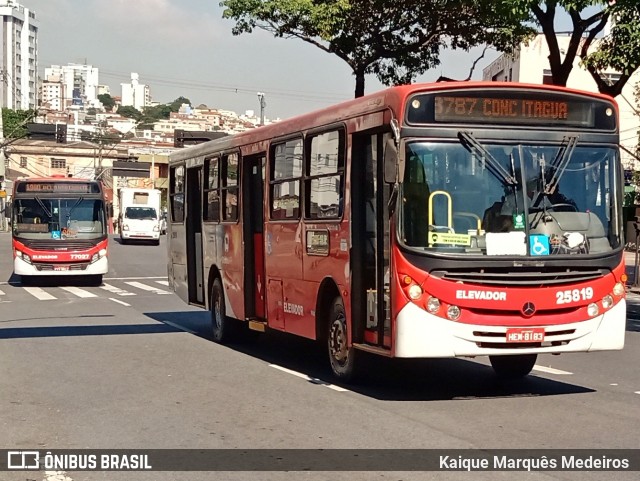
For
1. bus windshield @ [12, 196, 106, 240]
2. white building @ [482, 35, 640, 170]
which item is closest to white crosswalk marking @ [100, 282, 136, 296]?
bus windshield @ [12, 196, 106, 240]

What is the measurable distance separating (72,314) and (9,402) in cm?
1086

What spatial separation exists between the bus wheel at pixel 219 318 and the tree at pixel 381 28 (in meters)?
12.4

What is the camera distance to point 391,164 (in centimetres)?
1012

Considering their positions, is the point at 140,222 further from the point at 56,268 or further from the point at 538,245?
the point at 538,245

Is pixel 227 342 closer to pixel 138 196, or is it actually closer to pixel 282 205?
pixel 282 205

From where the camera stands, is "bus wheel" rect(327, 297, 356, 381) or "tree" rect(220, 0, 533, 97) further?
"tree" rect(220, 0, 533, 97)

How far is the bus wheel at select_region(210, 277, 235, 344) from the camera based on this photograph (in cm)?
1622

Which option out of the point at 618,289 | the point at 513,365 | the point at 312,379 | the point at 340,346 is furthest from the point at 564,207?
the point at 312,379

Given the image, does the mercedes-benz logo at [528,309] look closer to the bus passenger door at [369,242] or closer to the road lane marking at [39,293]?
the bus passenger door at [369,242]

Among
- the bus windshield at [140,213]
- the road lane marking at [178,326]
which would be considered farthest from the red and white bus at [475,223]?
the bus windshield at [140,213]

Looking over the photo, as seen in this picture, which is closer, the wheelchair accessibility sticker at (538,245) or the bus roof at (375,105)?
the wheelchair accessibility sticker at (538,245)

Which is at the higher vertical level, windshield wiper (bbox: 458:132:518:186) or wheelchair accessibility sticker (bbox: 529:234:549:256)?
windshield wiper (bbox: 458:132:518:186)

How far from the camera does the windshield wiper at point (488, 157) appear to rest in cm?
1031

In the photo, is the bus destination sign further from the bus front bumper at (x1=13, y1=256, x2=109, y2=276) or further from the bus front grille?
the bus front bumper at (x1=13, y1=256, x2=109, y2=276)
